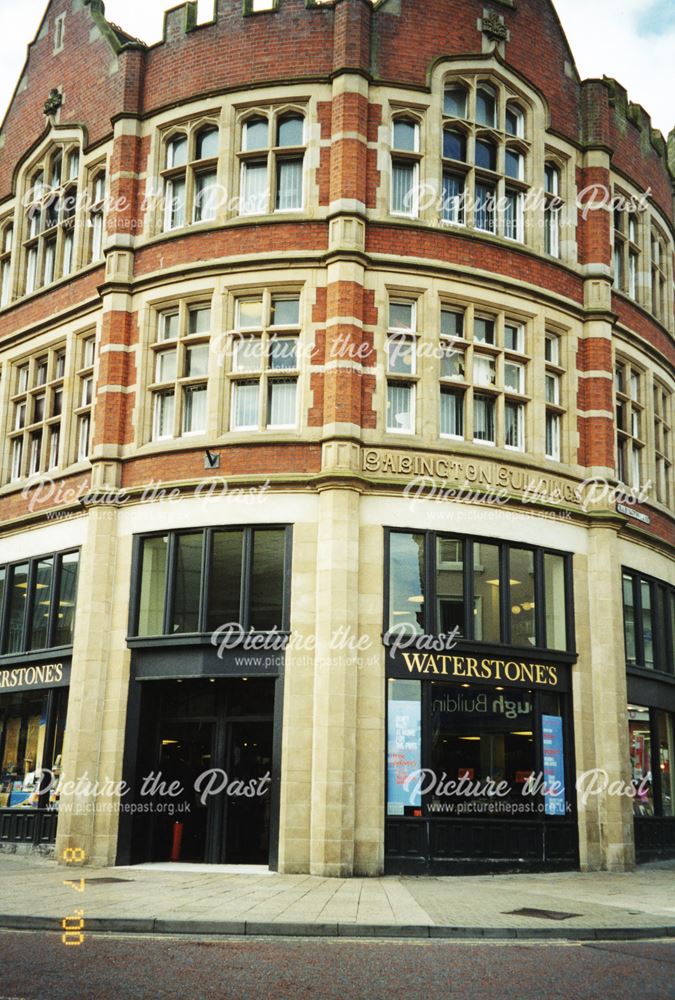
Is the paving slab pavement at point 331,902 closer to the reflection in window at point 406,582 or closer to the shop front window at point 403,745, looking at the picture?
the shop front window at point 403,745

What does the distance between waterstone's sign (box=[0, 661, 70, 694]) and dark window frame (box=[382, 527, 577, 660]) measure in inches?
274

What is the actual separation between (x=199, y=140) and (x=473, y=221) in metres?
6.12

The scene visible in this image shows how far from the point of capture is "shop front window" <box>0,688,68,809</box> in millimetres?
21359

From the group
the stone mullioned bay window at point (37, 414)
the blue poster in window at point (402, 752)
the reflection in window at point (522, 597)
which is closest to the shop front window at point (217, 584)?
the blue poster in window at point (402, 752)

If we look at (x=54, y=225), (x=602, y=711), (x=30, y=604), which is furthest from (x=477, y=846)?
(x=54, y=225)

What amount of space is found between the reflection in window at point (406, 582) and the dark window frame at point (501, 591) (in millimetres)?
94

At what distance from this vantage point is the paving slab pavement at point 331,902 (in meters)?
11.9

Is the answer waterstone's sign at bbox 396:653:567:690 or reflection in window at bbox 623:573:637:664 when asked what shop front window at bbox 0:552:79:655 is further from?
reflection in window at bbox 623:573:637:664

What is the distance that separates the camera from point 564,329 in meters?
22.9

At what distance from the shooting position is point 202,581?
64.6ft

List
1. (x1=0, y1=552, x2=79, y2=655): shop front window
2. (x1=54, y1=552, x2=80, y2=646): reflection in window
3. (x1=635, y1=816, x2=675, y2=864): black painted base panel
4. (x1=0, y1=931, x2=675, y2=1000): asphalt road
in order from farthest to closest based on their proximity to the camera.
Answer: (x1=0, y1=552, x2=79, y2=655): shop front window → (x1=54, y1=552, x2=80, y2=646): reflection in window → (x1=635, y1=816, x2=675, y2=864): black painted base panel → (x1=0, y1=931, x2=675, y2=1000): asphalt road

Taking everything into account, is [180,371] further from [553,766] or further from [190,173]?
[553,766]

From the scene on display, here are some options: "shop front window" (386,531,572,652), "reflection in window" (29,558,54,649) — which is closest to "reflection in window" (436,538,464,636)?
"shop front window" (386,531,572,652)

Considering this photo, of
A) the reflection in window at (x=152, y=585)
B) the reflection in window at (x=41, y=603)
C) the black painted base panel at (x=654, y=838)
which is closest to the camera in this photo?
the reflection in window at (x=152, y=585)
